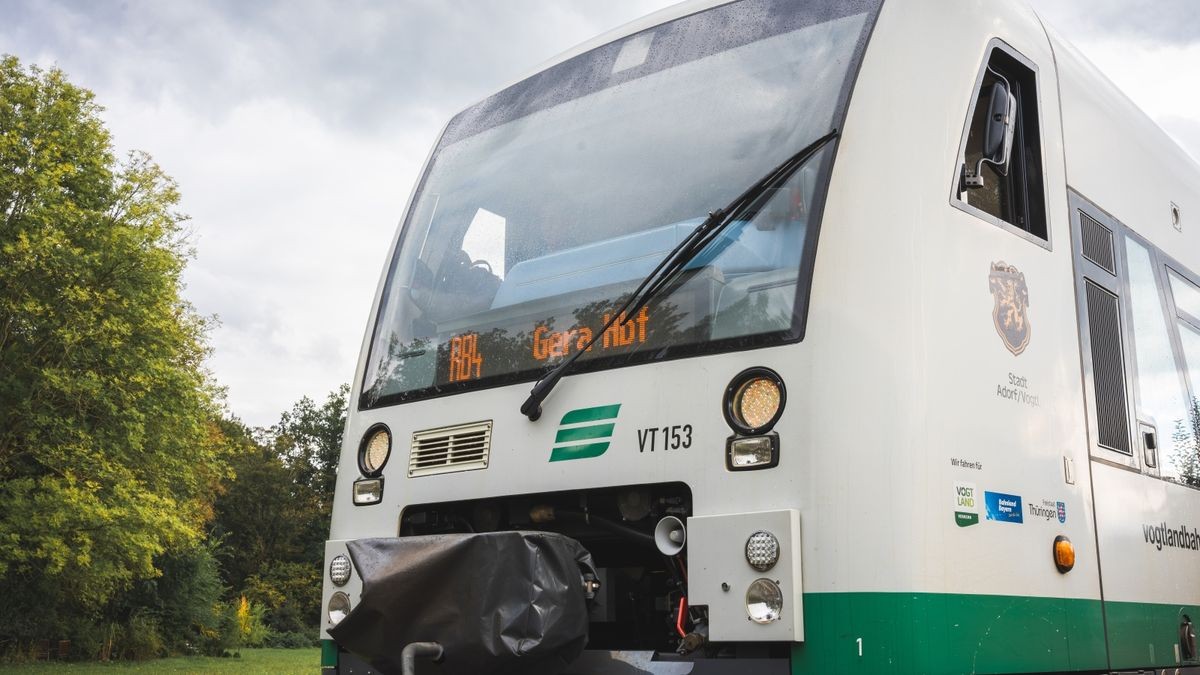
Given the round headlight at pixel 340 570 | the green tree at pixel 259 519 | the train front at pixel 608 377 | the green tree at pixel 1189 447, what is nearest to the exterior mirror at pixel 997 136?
the train front at pixel 608 377

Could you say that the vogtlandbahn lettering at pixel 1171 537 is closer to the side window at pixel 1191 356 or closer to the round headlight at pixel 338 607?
the side window at pixel 1191 356

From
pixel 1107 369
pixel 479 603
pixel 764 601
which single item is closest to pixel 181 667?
pixel 479 603

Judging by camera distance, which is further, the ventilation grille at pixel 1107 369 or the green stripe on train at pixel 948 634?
the ventilation grille at pixel 1107 369

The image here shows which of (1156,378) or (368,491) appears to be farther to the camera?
(1156,378)

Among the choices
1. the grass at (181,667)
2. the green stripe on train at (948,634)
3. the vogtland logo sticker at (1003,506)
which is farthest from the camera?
the grass at (181,667)

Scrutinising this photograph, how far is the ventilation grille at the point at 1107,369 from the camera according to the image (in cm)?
494

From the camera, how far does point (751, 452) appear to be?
13.0ft

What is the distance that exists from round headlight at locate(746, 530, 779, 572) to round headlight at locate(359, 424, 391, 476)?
1.91 meters

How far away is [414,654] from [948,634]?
171cm

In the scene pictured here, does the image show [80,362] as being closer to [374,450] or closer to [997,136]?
[374,450]

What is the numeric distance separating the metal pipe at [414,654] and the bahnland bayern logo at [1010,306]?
90.2 inches

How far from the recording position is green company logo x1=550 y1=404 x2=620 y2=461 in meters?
4.38

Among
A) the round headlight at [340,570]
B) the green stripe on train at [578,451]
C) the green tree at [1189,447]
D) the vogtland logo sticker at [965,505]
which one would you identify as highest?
the green tree at [1189,447]

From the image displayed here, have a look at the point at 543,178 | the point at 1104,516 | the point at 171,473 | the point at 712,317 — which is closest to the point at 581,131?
the point at 543,178
